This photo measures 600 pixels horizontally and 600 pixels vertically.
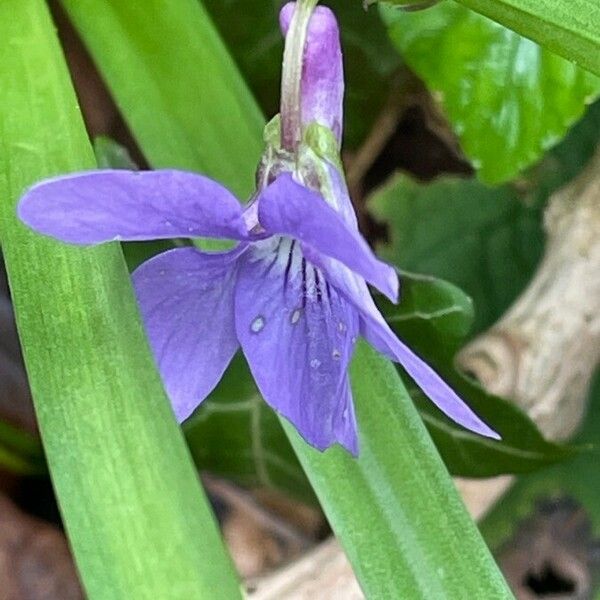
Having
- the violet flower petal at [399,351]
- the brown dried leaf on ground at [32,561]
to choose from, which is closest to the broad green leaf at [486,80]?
the violet flower petal at [399,351]

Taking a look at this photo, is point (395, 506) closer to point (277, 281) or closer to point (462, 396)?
point (277, 281)

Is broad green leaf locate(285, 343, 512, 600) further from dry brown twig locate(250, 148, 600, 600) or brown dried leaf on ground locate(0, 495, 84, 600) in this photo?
brown dried leaf on ground locate(0, 495, 84, 600)

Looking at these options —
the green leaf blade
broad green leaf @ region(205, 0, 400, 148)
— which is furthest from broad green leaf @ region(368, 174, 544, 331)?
the green leaf blade

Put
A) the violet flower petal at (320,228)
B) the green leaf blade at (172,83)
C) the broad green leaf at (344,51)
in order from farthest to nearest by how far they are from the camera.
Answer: the broad green leaf at (344,51) → the green leaf blade at (172,83) → the violet flower petal at (320,228)

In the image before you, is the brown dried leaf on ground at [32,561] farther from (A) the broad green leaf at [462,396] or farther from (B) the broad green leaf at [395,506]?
(B) the broad green leaf at [395,506]

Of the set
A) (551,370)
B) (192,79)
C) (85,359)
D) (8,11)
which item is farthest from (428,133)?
(85,359)

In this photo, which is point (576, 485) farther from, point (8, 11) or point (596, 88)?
point (8, 11)

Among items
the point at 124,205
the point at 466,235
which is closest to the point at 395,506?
the point at 124,205
